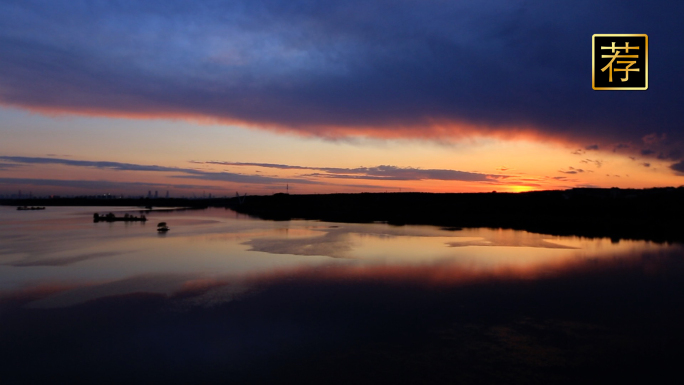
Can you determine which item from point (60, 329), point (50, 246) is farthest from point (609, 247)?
point (50, 246)

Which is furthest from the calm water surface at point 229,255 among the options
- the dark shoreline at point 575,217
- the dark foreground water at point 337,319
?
the dark shoreline at point 575,217

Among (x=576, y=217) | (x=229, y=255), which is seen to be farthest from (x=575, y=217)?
(x=229, y=255)

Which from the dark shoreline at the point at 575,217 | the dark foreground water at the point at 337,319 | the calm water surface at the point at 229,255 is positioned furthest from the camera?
the dark shoreline at the point at 575,217

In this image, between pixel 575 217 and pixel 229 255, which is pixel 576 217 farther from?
pixel 229 255

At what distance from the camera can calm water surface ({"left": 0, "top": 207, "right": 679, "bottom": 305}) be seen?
49.7ft

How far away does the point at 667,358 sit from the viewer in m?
8.08

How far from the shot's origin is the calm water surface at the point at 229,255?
49.7 feet

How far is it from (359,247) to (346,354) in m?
15.4

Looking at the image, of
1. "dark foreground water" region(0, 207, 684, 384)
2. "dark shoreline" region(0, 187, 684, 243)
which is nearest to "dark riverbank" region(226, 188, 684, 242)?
"dark shoreline" region(0, 187, 684, 243)

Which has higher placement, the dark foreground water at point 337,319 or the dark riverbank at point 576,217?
the dark riverbank at point 576,217

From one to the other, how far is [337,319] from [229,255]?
11414 millimetres

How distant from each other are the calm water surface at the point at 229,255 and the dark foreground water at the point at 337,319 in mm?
170

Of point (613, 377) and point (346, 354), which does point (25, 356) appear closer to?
point (346, 354)

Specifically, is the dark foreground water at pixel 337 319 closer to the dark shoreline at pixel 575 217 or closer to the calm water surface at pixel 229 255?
the calm water surface at pixel 229 255
